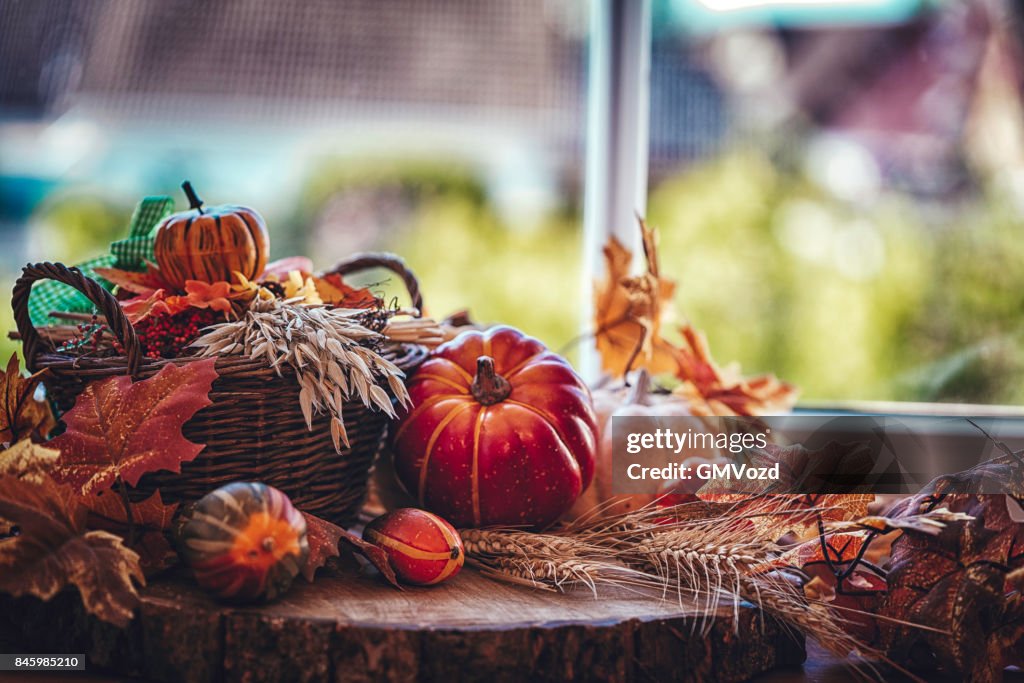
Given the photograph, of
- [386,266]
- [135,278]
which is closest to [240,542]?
[135,278]

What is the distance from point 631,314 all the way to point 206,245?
27.7 inches

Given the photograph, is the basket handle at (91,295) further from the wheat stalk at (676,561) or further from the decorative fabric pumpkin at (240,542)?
the wheat stalk at (676,561)

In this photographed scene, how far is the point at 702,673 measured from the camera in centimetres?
85

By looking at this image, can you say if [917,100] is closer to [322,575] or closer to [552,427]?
[552,427]

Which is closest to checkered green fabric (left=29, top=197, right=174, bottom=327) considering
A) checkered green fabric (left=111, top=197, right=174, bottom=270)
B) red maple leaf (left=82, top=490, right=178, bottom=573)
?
checkered green fabric (left=111, top=197, right=174, bottom=270)

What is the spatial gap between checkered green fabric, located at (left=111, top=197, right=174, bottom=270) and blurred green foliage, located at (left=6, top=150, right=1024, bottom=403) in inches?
34.1

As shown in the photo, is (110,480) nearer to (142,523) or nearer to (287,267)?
(142,523)

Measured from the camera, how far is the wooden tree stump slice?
30.9 inches

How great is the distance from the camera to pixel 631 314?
4.59 feet

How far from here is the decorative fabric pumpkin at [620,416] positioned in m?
1.12

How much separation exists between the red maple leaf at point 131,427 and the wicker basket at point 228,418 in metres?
Answer: 0.03

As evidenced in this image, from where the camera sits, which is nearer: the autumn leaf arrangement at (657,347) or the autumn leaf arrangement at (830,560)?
the autumn leaf arrangement at (830,560)

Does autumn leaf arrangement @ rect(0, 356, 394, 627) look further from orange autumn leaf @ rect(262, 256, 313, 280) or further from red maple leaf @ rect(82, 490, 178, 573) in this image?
orange autumn leaf @ rect(262, 256, 313, 280)

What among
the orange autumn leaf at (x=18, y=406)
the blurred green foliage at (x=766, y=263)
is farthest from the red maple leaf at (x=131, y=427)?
the blurred green foliage at (x=766, y=263)
